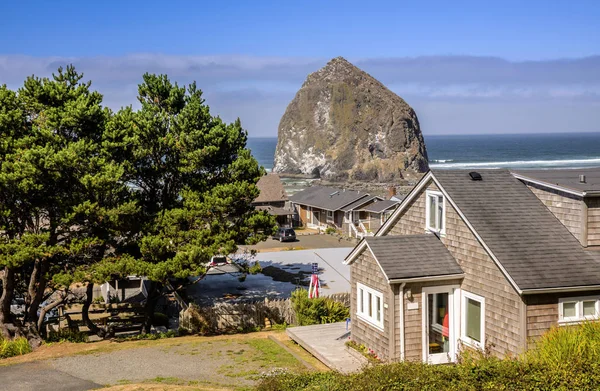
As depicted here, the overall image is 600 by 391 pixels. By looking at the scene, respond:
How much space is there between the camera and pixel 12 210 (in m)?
22.7

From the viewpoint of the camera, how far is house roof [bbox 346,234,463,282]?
1680 centimetres

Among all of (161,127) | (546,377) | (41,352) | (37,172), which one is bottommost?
(41,352)

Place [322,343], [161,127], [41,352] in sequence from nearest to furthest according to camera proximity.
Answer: [322,343], [41,352], [161,127]

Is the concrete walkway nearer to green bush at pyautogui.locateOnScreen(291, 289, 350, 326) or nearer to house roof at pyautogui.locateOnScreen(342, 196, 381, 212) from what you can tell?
green bush at pyautogui.locateOnScreen(291, 289, 350, 326)

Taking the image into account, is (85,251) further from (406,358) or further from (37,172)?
(406,358)

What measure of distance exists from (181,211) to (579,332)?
1592 cm

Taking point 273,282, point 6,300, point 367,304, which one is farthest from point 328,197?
point 367,304

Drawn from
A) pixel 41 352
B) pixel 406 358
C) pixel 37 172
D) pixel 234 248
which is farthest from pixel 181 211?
pixel 406 358

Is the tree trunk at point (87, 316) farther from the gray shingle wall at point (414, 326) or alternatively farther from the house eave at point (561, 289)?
the house eave at point (561, 289)

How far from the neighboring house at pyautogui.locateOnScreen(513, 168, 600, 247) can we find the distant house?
110ft

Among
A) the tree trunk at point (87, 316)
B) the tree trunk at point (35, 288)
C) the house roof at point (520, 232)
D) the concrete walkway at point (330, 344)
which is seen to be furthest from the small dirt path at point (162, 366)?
the house roof at point (520, 232)

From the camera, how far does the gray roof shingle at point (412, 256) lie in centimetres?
1684

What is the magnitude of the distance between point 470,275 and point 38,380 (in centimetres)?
1272

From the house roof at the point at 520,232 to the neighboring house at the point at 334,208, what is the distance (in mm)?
34198
